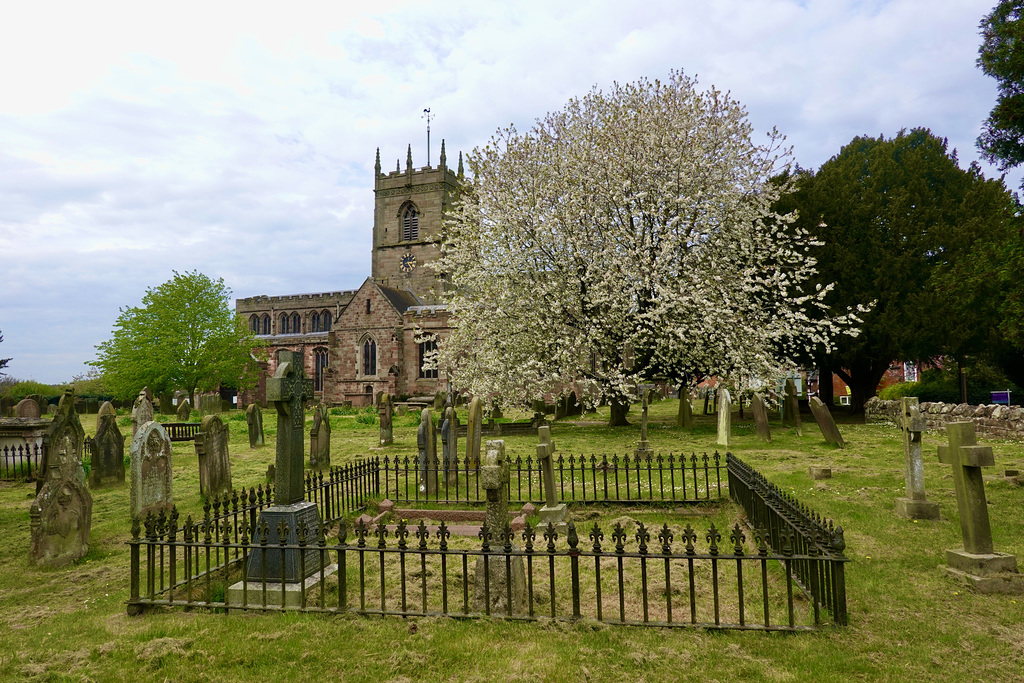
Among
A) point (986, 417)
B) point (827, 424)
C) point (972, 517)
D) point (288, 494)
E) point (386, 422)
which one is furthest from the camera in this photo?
point (386, 422)

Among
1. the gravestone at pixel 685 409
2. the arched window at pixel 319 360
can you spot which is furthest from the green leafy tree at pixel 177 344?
the gravestone at pixel 685 409

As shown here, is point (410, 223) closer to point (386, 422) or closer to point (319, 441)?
point (386, 422)

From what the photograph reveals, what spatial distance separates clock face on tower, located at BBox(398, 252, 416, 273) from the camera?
54938 mm

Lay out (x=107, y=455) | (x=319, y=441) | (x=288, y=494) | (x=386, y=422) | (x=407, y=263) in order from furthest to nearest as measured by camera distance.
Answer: (x=407, y=263) < (x=386, y=422) < (x=319, y=441) < (x=107, y=455) < (x=288, y=494)

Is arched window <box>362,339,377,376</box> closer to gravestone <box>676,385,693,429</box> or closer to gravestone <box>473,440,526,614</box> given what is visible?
gravestone <box>676,385,693,429</box>

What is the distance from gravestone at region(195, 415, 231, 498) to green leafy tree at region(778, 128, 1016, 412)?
69.2ft

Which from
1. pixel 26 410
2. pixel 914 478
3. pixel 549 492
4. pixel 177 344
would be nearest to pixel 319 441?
pixel 549 492

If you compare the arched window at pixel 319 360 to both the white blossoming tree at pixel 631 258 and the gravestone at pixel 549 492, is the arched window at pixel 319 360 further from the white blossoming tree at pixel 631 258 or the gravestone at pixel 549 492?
the gravestone at pixel 549 492

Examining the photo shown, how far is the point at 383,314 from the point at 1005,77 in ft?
127

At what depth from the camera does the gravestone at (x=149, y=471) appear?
29.9 feet

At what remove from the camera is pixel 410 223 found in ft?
185

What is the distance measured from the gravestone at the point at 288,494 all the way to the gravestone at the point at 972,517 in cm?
675

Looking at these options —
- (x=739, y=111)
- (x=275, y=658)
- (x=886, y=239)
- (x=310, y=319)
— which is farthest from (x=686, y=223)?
(x=310, y=319)

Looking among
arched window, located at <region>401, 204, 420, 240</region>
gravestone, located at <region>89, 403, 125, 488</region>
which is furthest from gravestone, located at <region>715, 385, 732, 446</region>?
arched window, located at <region>401, 204, 420, 240</region>
